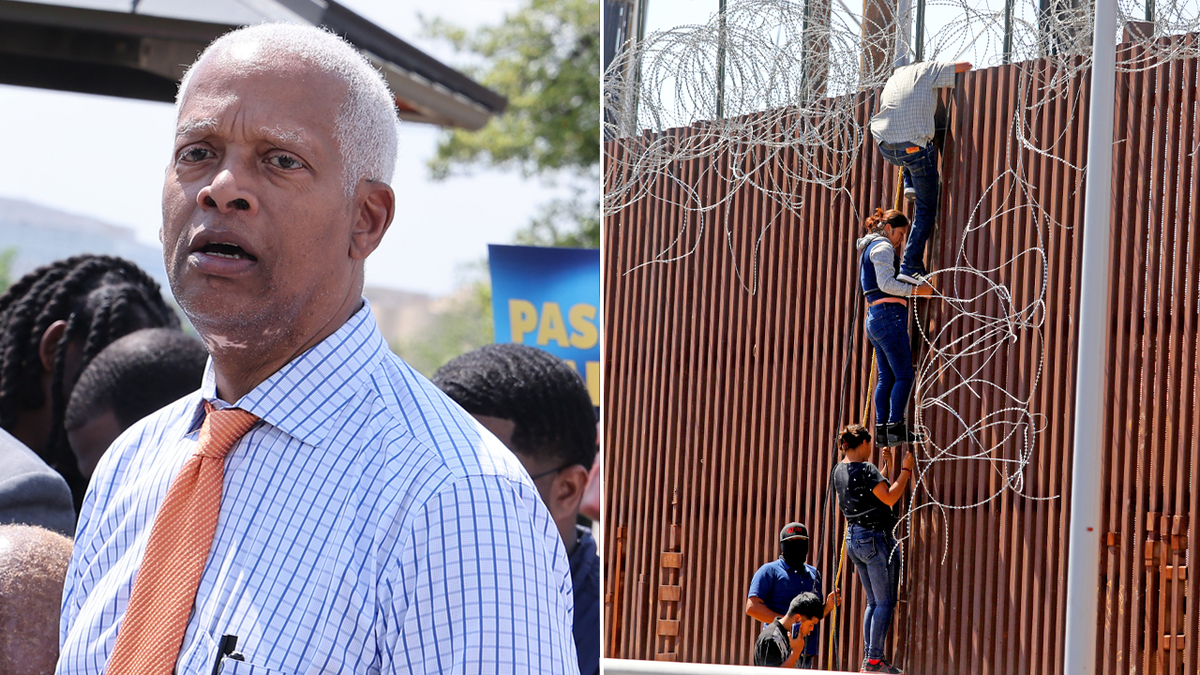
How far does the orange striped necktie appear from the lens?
144cm

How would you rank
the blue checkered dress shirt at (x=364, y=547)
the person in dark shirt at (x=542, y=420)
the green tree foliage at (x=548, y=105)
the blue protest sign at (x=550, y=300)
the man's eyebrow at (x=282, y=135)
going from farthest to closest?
the green tree foliage at (x=548, y=105)
the blue protest sign at (x=550, y=300)
the person in dark shirt at (x=542, y=420)
the man's eyebrow at (x=282, y=135)
the blue checkered dress shirt at (x=364, y=547)

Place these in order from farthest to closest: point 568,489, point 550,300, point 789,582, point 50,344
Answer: point 550,300 < point 50,344 < point 568,489 < point 789,582

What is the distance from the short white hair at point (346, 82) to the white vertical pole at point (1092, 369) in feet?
4.11

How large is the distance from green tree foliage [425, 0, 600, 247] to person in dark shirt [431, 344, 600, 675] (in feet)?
36.4

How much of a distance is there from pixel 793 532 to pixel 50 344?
2707 mm

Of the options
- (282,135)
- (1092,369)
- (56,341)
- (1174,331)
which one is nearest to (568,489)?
(1092,369)

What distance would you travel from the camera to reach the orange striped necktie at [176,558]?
4.72 feet

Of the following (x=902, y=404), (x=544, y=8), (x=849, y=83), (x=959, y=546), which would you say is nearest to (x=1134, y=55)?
(x=849, y=83)

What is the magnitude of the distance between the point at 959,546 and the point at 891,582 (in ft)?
0.46

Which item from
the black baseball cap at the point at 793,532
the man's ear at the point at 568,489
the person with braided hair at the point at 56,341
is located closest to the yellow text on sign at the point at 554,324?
the man's ear at the point at 568,489

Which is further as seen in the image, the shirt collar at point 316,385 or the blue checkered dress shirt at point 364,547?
the shirt collar at point 316,385

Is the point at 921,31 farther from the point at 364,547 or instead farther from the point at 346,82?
the point at 364,547

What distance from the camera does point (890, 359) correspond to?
84.9 inches

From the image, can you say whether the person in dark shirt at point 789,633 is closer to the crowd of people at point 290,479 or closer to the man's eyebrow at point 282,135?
the crowd of people at point 290,479
